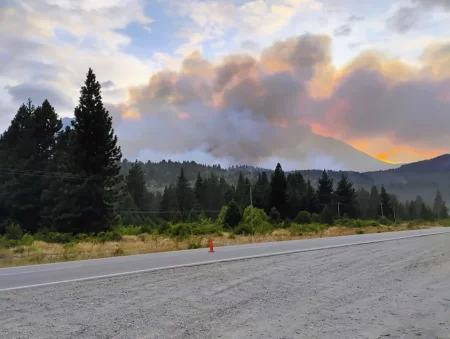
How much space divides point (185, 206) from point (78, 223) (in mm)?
56158

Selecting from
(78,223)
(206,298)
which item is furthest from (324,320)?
(78,223)

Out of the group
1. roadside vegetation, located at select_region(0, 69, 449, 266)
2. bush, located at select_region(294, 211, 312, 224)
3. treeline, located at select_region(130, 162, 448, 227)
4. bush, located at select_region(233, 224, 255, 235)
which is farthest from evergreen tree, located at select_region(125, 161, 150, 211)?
bush, located at select_region(233, 224, 255, 235)

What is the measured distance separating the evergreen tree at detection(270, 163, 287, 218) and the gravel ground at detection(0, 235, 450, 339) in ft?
228

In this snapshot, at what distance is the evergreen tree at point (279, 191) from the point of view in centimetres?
8131

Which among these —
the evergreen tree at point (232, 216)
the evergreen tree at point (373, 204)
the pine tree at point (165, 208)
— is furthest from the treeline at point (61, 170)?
the evergreen tree at point (373, 204)

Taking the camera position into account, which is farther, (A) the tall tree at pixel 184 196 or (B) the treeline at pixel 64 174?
(A) the tall tree at pixel 184 196

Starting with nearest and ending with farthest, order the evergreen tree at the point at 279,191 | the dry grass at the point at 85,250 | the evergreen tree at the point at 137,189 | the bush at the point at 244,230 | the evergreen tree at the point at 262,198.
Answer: the dry grass at the point at 85,250
the bush at the point at 244,230
the evergreen tree at the point at 279,191
the evergreen tree at the point at 262,198
the evergreen tree at the point at 137,189

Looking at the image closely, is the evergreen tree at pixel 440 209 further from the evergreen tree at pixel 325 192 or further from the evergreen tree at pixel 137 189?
the evergreen tree at pixel 137 189

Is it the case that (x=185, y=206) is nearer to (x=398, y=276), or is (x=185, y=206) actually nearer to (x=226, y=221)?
(x=226, y=221)

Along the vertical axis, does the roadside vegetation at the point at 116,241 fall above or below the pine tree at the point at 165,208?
below

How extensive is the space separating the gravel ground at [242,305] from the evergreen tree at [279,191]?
6940 cm

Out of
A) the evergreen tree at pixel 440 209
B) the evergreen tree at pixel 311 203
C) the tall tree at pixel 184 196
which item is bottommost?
the evergreen tree at pixel 440 209

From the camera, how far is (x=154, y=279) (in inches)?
406

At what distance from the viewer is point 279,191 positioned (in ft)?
268
